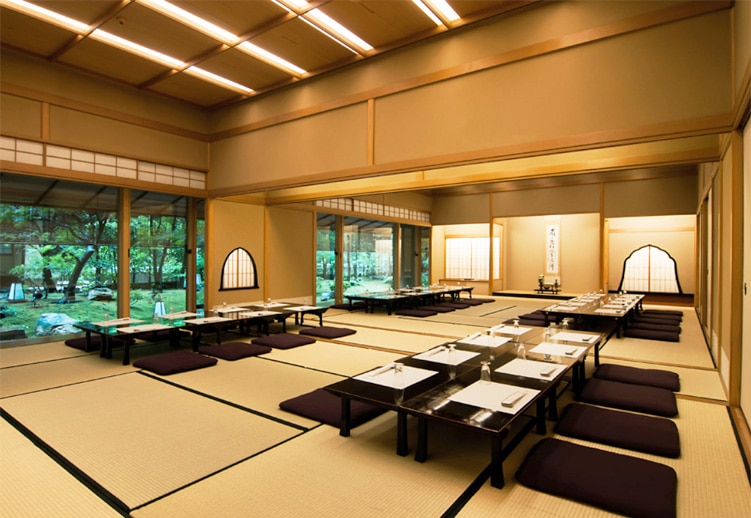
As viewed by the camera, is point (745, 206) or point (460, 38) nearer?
point (745, 206)

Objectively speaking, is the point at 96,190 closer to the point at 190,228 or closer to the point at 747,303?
the point at 190,228

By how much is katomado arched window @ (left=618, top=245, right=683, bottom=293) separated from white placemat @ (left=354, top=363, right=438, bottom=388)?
949 cm

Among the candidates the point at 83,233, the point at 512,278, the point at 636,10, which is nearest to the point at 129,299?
the point at 83,233

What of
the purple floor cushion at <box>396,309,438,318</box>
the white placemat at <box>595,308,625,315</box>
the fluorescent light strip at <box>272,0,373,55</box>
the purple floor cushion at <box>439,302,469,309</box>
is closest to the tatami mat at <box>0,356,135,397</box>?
the fluorescent light strip at <box>272,0,373,55</box>

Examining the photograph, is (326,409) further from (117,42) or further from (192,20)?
(117,42)

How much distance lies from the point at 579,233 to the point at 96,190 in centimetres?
1086

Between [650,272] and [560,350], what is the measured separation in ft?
28.2

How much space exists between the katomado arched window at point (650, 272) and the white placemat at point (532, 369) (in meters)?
8.93

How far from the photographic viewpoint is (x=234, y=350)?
4.42 metres

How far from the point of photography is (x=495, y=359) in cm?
305

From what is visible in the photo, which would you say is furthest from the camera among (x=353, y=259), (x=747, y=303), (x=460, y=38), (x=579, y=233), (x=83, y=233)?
(x=579, y=233)

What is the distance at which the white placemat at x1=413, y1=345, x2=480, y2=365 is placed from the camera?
117 inches

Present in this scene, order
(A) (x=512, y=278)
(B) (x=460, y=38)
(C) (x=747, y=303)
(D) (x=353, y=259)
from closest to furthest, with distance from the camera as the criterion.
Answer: (C) (x=747, y=303) < (B) (x=460, y=38) < (D) (x=353, y=259) < (A) (x=512, y=278)

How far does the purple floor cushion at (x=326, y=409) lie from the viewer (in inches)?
102
